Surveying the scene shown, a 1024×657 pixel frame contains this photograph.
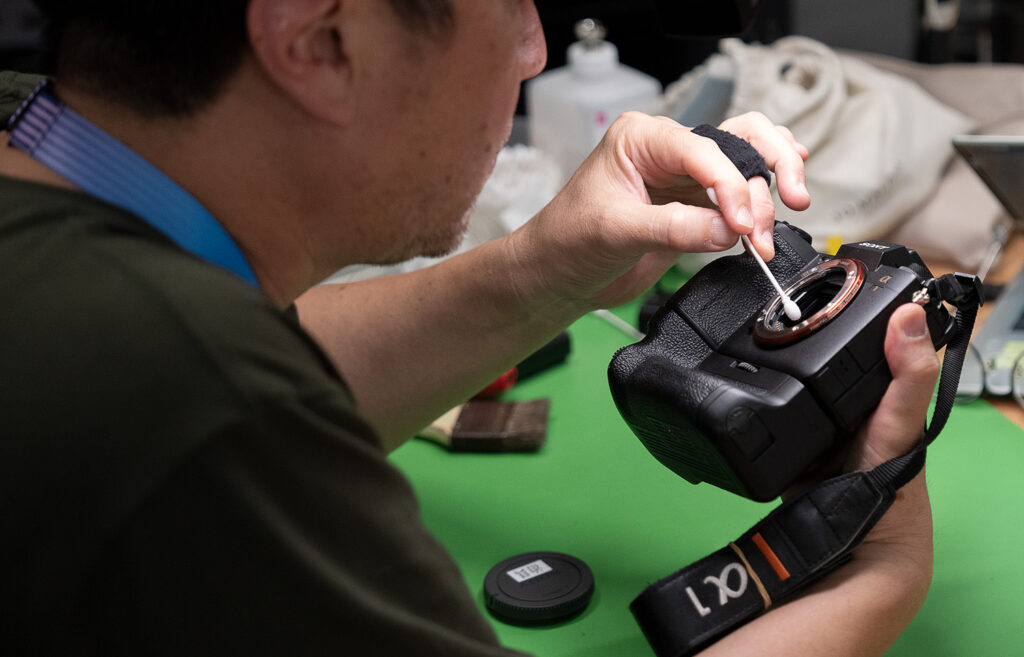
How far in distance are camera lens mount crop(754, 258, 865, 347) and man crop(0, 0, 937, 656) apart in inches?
1.6

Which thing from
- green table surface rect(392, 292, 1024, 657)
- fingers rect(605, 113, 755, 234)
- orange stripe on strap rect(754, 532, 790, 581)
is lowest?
green table surface rect(392, 292, 1024, 657)

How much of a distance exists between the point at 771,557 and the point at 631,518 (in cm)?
21

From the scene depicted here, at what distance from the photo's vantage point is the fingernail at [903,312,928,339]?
0.68 metres

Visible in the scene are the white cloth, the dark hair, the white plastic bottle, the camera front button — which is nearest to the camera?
the dark hair

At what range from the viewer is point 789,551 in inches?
28.1

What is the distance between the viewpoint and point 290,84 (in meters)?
0.57

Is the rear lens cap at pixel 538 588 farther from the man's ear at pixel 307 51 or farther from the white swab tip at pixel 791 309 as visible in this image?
the man's ear at pixel 307 51

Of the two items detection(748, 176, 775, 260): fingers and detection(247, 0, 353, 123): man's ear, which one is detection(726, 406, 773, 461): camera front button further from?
detection(247, 0, 353, 123): man's ear

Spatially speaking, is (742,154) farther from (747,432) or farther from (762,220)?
(747,432)

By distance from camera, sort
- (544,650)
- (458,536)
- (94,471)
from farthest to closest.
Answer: (458,536), (544,650), (94,471)

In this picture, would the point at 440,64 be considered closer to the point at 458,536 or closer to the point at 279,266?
the point at 279,266

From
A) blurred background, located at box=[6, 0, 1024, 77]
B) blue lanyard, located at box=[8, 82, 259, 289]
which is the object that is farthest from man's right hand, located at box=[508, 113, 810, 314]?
blurred background, located at box=[6, 0, 1024, 77]

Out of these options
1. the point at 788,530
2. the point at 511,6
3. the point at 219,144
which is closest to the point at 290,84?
the point at 219,144

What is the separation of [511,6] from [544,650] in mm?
453
